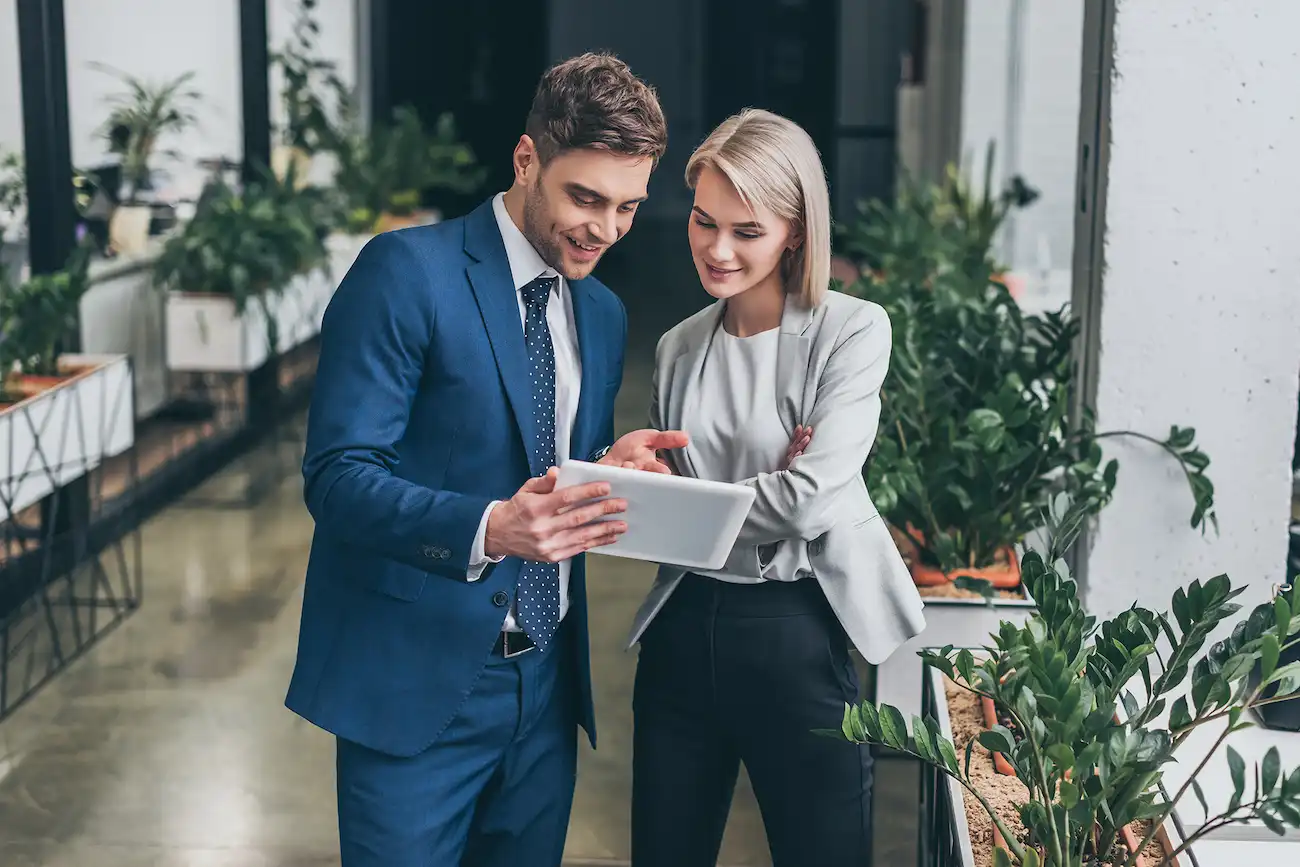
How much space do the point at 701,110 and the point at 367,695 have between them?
1719cm

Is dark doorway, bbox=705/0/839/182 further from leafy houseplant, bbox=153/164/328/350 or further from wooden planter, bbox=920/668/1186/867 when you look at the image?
wooden planter, bbox=920/668/1186/867

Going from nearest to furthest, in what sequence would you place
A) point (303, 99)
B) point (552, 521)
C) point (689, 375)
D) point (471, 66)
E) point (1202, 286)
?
point (552, 521)
point (689, 375)
point (1202, 286)
point (303, 99)
point (471, 66)

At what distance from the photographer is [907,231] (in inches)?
232

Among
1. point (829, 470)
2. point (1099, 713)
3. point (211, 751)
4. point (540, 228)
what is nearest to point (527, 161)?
point (540, 228)

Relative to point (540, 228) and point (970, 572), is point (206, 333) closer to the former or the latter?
point (970, 572)

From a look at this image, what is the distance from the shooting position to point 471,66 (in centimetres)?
1358

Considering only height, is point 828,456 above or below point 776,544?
above

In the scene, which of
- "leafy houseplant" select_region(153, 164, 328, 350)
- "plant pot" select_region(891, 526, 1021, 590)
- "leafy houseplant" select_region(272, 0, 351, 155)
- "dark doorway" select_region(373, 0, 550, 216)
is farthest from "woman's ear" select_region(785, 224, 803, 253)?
"dark doorway" select_region(373, 0, 550, 216)

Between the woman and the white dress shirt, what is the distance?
0.17 m

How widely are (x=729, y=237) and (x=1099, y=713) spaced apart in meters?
0.79

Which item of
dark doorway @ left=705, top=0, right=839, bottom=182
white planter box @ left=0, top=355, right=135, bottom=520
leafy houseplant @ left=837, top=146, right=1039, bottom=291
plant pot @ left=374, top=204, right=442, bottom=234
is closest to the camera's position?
white planter box @ left=0, top=355, right=135, bottom=520

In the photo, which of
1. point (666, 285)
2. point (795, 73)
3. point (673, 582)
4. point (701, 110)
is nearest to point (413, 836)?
point (673, 582)

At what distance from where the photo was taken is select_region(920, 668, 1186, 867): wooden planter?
1949 mm

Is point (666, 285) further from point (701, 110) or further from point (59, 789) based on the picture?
point (59, 789)
